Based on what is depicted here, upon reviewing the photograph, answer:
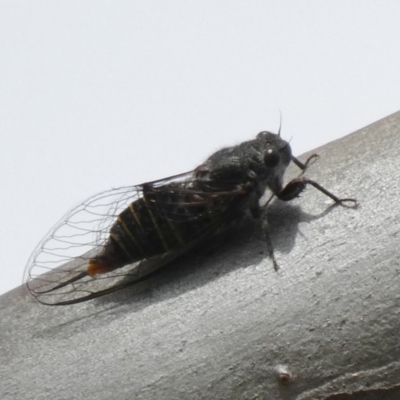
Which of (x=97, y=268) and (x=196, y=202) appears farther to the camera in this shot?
(x=196, y=202)

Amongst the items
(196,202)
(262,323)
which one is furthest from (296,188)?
(262,323)

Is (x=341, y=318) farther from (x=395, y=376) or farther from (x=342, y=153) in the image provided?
(x=342, y=153)

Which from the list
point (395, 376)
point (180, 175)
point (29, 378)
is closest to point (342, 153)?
point (180, 175)

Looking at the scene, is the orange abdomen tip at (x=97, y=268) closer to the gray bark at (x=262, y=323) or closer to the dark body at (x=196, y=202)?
the dark body at (x=196, y=202)

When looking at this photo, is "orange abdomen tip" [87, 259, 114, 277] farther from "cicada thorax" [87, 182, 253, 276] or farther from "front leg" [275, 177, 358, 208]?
"front leg" [275, 177, 358, 208]

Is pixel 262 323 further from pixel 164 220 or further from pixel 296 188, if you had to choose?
pixel 164 220

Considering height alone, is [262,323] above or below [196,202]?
below

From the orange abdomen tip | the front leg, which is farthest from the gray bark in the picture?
the orange abdomen tip
